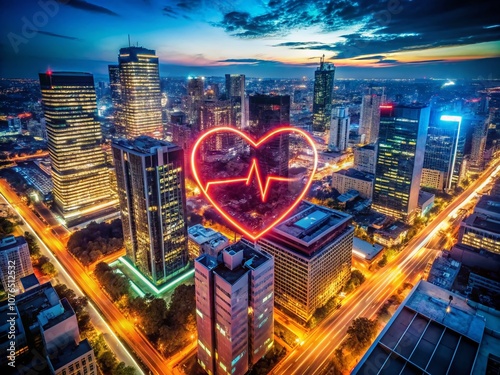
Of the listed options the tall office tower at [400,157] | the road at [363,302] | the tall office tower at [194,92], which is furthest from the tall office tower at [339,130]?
the tall office tower at [194,92]

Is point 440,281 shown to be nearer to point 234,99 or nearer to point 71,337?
point 71,337

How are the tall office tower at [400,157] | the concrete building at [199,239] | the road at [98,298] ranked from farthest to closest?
the tall office tower at [400,157] → the concrete building at [199,239] → the road at [98,298]

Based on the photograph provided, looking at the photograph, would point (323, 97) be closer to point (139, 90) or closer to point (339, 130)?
point (339, 130)

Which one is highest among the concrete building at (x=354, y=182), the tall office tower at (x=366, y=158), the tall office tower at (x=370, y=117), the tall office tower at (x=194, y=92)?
the tall office tower at (x=194, y=92)

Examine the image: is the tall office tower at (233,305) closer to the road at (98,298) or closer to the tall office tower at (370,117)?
the road at (98,298)

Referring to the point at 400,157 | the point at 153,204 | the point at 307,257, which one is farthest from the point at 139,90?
the point at 307,257

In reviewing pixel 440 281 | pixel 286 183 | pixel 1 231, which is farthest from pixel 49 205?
pixel 440 281
